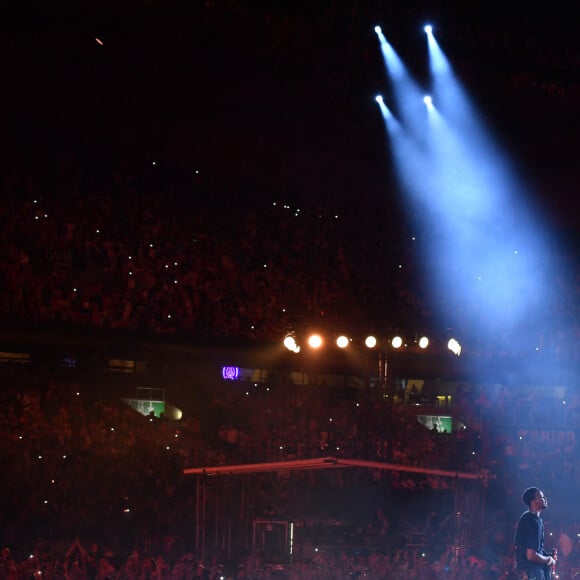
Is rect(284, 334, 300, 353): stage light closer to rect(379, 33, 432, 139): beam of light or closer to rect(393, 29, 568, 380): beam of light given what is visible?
rect(393, 29, 568, 380): beam of light

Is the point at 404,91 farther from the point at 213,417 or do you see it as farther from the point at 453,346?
the point at 213,417

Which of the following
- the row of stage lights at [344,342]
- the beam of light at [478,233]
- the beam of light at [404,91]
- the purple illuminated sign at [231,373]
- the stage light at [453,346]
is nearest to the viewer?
the beam of light at [404,91]

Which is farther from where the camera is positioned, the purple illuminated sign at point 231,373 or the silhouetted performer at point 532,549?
the purple illuminated sign at point 231,373

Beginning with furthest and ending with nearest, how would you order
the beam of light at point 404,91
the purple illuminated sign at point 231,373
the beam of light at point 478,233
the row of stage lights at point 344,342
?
1. the beam of light at point 478,233
2. the purple illuminated sign at point 231,373
3. the row of stage lights at point 344,342
4. the beam of light at point 404,91

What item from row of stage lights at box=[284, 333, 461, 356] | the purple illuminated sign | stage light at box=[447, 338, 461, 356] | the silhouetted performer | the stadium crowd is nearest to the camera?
the silhouetted performer

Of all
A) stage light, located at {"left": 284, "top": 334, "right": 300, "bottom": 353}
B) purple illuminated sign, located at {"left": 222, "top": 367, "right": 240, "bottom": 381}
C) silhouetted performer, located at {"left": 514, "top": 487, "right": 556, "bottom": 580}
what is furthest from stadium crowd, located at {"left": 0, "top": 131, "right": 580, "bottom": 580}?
silhouetted performer, located at {"left": 514, "top": 487, "right": 556, "bottom": 580}

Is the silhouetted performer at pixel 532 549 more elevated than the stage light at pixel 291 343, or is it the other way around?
the stage light at pixel 291 343

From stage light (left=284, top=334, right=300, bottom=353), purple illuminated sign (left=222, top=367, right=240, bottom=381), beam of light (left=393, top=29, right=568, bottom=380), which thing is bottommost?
purple illuminated sign (left=222, top=367, right=240, bottom=381)

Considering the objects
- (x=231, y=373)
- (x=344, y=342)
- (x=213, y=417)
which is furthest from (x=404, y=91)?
(x=213, y=417)

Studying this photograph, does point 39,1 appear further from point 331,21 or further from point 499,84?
point 499,84

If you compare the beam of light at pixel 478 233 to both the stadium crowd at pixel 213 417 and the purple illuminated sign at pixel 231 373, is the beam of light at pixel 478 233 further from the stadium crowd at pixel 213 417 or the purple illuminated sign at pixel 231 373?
the purple illuminated sign at pixel 231 373

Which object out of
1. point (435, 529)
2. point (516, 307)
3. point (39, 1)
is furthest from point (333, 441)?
point (39, 1)

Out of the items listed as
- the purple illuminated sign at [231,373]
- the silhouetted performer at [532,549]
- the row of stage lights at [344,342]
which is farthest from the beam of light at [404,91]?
the silhouetted performer at [532,549]

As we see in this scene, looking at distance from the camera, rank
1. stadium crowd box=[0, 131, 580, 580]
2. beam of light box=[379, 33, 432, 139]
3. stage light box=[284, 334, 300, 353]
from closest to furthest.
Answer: stadium crowd box=[0, 131, 580, 580]
beam of light box=[379, 33, 432, 139]
stage light box=[284, 334, 300, 353]
